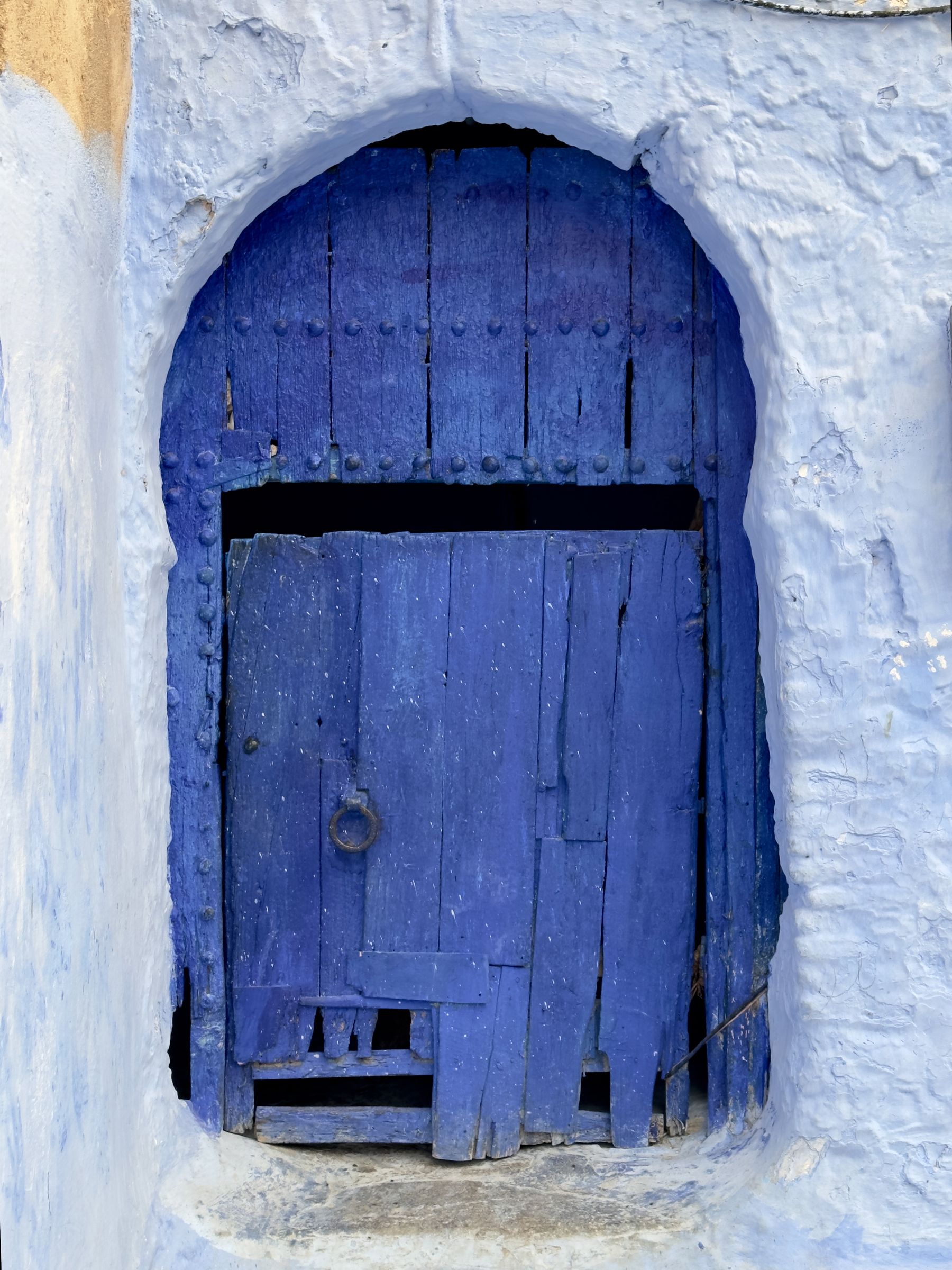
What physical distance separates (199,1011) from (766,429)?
4.44 feet

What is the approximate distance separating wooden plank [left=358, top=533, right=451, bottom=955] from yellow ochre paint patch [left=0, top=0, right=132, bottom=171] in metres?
0.74

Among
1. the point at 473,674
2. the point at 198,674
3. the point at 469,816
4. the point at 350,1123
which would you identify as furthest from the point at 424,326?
the point at 350,1123

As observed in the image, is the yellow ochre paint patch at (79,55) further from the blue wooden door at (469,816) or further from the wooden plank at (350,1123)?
the wooden plank at (350,1123)

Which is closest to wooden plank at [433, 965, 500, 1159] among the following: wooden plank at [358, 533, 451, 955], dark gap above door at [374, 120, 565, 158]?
wooden plank at [358, 533, 451, 955]

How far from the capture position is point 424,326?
183 centimetres

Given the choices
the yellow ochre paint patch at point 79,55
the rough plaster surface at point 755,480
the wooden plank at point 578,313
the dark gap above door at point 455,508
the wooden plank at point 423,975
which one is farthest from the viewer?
the dark gap above door at point 455,508

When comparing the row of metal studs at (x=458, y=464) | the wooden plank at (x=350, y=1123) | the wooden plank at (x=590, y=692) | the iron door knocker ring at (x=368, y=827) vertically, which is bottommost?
the wooden plank at (x=350, y=1123)

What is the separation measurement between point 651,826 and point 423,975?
478mm

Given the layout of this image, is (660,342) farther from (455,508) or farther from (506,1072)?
(506,1072)

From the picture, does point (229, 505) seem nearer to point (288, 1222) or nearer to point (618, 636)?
point (618, 636)

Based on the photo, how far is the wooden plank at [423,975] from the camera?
1911mm

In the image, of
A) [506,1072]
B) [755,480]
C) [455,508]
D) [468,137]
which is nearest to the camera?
[755,480]

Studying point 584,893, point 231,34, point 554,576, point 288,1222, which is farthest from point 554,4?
point 288,1222

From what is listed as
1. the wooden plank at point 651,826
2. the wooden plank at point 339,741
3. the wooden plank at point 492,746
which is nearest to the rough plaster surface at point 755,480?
the wooden plank at point 651,826
